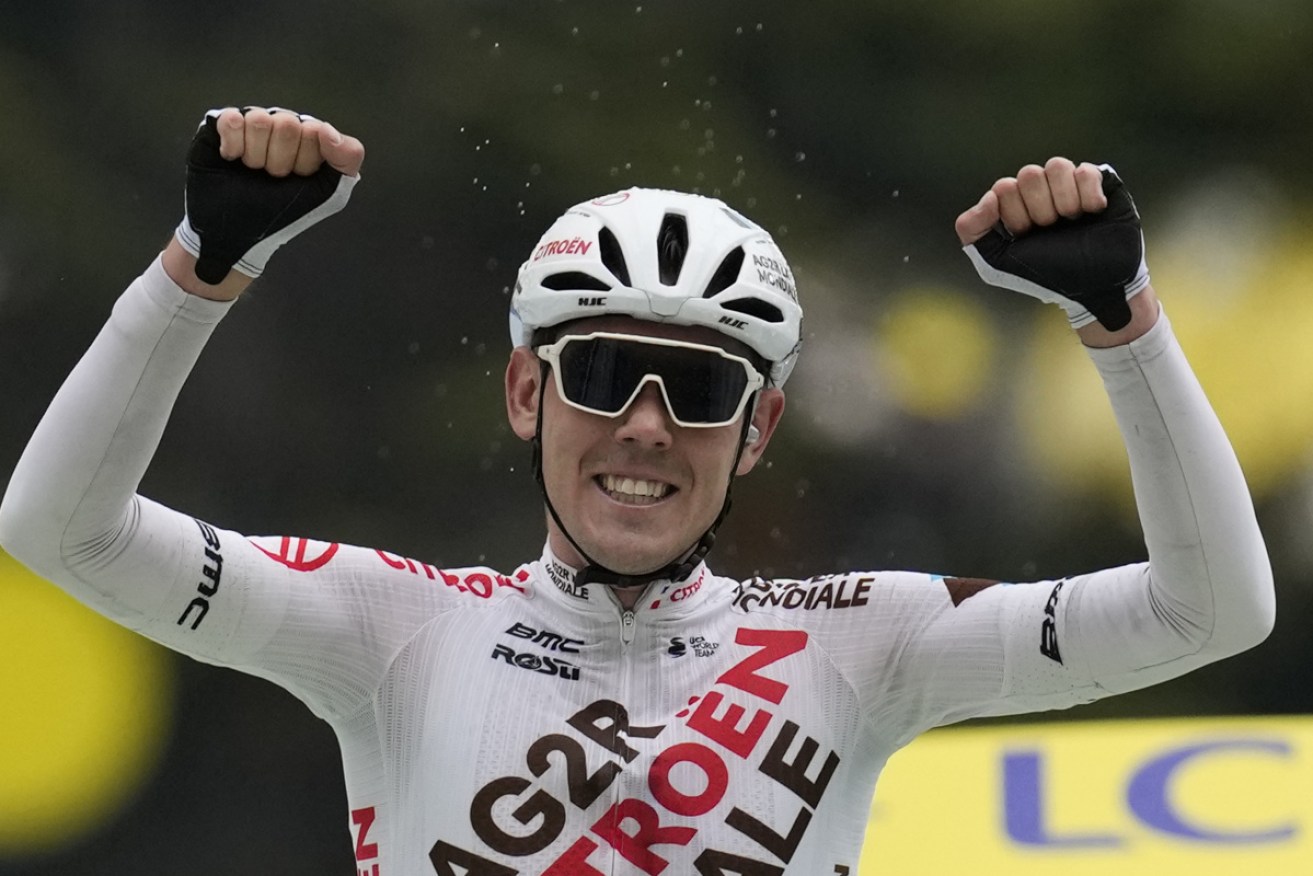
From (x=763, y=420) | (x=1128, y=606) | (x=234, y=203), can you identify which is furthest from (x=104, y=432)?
(x=1128, y=606)

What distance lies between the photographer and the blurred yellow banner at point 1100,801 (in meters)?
4.68

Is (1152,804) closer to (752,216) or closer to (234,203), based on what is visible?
(752,216)

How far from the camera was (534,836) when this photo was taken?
8.74 feet

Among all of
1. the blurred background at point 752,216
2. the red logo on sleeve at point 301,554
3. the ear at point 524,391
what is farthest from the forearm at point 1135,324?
the blurred background at point 752,216

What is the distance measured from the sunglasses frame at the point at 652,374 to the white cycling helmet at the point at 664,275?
0.16 ft

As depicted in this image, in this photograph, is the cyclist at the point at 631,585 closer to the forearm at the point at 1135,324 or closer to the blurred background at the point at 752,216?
the forearm at the point at 1135,324

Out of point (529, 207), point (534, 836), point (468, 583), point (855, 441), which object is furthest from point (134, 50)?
point (534, 836)

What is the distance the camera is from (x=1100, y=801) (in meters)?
4.79

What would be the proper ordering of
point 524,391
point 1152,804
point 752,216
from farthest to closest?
point 752,216 → point 1152,804 → point 524,391

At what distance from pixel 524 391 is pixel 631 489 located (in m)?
0.31

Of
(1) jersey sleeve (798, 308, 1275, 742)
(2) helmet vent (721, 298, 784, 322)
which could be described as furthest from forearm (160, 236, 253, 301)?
(1) jersey sleeve (798, 308, 1275, 742)

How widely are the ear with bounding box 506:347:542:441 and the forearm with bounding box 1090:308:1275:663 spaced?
0.90 m

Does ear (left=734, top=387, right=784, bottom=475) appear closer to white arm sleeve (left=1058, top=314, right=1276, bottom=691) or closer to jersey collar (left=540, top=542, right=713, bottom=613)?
jersey collar (left=540, top=542, right=713, bottom=613)

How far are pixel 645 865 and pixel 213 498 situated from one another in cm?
311
